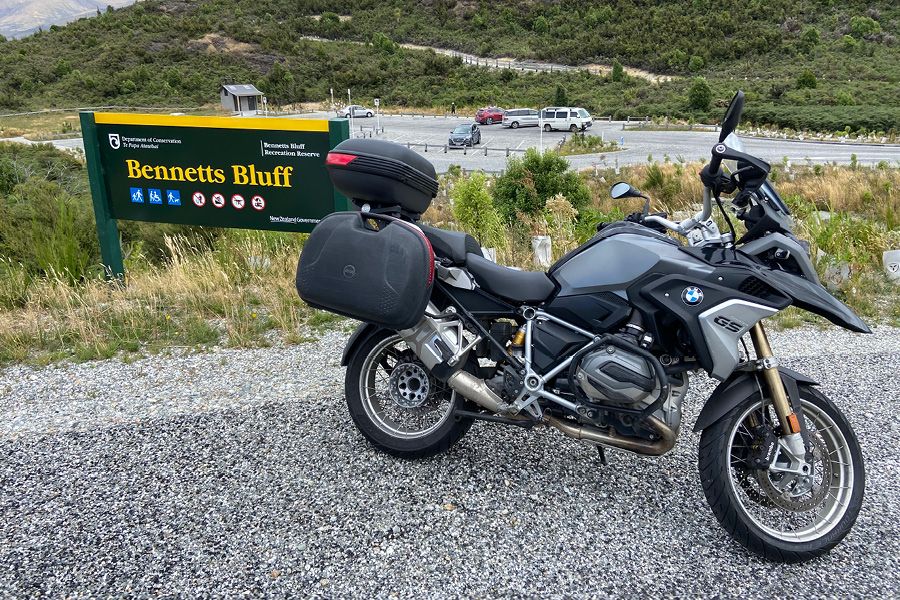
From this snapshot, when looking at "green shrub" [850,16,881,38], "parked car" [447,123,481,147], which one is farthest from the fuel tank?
"green shrub" [850,16,881,38]

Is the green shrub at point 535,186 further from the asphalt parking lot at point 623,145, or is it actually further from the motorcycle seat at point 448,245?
the motorcycle seat at point 448,245

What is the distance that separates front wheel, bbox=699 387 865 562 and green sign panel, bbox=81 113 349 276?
4.07 meters

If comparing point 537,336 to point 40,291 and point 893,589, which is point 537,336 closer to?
point 893,589

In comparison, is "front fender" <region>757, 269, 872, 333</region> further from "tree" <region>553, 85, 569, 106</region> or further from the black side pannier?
"tree" <region>553, 85, 569, 106</region>

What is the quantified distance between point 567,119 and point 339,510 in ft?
118

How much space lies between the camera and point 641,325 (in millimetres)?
3094

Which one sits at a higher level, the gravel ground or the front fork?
the front fork

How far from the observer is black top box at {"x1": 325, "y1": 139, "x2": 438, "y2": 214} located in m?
3.33

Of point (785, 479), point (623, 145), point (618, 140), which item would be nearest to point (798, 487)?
point (785, 479)

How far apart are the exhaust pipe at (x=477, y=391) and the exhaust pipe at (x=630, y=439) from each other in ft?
0.99

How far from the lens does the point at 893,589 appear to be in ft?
9.11

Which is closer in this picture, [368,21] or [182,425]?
[182,425]

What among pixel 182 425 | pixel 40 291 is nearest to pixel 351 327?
pixel 182 425

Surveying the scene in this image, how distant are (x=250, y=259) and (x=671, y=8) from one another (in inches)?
3113
